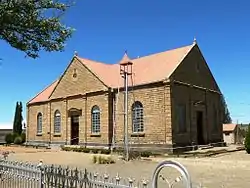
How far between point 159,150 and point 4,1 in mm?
21797

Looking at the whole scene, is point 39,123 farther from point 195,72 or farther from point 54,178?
point 54,178

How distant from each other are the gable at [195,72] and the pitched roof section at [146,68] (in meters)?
0.52

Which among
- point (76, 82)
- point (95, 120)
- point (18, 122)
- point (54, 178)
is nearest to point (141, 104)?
point (95, 120)

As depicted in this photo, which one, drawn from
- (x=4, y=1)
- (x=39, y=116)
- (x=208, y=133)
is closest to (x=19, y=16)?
(x=4, y=1)

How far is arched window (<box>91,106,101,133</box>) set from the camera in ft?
115

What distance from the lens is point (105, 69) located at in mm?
39250

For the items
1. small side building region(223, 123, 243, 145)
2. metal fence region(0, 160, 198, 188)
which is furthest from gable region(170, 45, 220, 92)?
small side building region(223, 123, 243, 145)

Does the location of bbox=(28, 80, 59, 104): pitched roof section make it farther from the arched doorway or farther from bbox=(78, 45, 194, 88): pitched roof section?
bbox=(78, 45, 194, 88): pitched roof section

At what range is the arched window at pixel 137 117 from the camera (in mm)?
31328

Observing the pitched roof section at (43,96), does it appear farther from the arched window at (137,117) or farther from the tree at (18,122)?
the arched window at (137,117)

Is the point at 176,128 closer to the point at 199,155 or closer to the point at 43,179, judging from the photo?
the point at 199,155

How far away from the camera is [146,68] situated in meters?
34.8

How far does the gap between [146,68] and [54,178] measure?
27033 mm

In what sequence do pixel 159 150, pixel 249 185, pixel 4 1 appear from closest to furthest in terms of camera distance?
pixel 4 1, pixel 249 185, pixel 159 150
